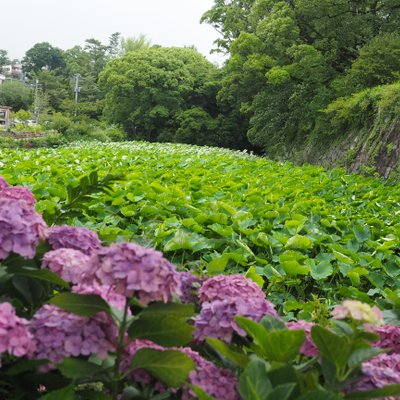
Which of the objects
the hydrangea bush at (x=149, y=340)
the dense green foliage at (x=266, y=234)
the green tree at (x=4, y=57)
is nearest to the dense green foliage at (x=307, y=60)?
the dense green foliage at (x=266, y=234)

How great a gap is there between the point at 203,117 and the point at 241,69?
6445 mm

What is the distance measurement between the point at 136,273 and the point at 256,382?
0.22 metres

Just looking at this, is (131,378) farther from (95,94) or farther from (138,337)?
(95,94)

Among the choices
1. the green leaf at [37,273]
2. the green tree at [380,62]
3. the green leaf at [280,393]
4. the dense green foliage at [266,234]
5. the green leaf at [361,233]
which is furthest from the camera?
the green tree at [380,62]

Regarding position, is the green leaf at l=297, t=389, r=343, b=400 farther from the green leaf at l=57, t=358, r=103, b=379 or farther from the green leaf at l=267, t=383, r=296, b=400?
the green leaf at l=57, t=358, r=103, b=379

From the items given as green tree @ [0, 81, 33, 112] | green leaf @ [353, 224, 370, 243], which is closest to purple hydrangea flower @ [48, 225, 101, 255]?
green leaf @ [353, 224, 370, 243]

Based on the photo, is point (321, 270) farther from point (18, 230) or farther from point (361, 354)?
point (18, 230)

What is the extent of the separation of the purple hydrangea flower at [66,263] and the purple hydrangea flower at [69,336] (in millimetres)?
115

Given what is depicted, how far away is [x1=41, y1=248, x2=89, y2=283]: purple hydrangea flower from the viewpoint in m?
0.89

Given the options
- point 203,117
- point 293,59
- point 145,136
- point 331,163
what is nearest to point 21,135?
point 145,136

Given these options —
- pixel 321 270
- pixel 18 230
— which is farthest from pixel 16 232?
pixel 321 270

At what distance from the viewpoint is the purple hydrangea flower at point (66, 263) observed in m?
0.89

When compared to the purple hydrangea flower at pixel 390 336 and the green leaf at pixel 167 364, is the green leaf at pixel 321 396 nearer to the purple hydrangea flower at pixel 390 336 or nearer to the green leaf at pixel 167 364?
the green leaf at pixel 167 364

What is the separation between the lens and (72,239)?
40.1 inches
